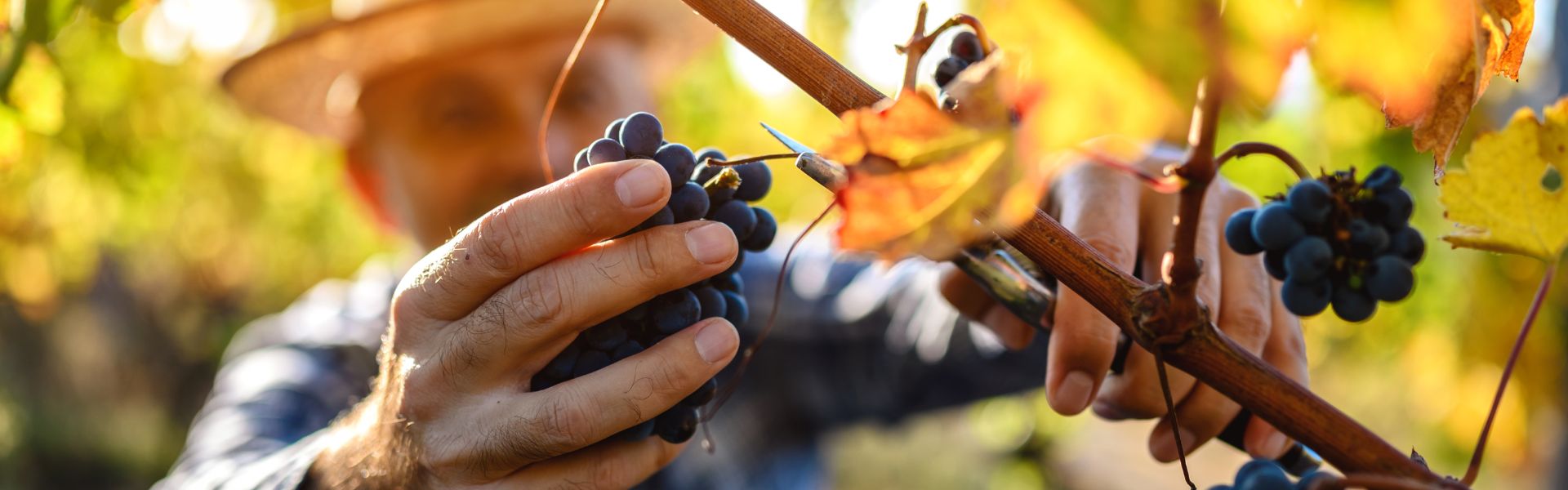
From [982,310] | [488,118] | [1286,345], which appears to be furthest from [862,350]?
[1286,345]

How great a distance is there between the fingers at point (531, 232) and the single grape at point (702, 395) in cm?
14

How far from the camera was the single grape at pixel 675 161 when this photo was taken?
0.71m

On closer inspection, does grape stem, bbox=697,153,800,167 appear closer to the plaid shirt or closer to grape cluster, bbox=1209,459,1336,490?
grape cluster, bbox=1209,459,1336,490

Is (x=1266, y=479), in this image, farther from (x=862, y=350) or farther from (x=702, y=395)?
(x=862, y=350)

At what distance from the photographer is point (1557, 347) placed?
118 inches

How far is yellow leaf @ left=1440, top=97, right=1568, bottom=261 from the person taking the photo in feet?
2.02

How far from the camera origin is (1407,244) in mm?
624

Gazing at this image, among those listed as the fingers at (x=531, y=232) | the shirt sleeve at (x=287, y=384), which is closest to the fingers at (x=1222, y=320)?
the fingers at (x=531, y=232)

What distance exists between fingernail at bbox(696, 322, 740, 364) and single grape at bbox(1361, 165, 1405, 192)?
406 mm

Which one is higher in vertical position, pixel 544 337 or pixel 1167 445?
pixel 544 337

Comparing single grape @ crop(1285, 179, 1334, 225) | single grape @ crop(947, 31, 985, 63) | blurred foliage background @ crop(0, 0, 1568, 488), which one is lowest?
blurred foliage background @ crop(0, 0, 1568, 488)

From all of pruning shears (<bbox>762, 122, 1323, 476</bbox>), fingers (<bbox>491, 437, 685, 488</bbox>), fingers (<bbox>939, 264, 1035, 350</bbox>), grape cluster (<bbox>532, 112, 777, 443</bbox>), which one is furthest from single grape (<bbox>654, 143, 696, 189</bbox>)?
fingers (<bbox>939, 264, 1035, 350</bbox>)

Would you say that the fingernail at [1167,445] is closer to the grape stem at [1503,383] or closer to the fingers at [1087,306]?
the fingers at [1087,306]

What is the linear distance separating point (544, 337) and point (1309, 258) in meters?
0.50
